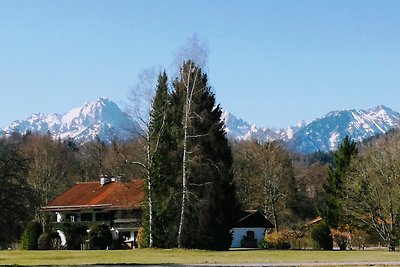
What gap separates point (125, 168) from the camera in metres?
86.3

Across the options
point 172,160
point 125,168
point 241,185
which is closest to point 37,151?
point 125,168

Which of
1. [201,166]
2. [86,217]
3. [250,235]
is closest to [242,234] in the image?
[250,235]

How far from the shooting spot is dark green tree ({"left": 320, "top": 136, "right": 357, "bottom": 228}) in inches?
2815

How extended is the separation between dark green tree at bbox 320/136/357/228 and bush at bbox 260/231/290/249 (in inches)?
185

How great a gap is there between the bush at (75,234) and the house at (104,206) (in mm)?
3328

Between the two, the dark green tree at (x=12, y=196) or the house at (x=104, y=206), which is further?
the house at (x=104, y=206)

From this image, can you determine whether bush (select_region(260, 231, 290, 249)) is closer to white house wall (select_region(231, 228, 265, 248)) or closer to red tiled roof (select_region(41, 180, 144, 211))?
white house wall (select_region(231, 228, 265, 248))

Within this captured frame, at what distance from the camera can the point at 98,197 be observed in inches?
3061

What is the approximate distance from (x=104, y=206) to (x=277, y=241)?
1879 centimetres

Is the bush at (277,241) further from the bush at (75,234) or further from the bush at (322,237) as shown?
the bush at (75,234)

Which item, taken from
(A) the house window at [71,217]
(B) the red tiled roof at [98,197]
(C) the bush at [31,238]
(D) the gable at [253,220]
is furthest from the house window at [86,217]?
(D) the gable at [253,220]

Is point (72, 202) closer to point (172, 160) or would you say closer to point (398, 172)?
point (172, 160)

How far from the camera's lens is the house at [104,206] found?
72188mm

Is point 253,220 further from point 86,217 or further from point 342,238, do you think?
point 86,217
